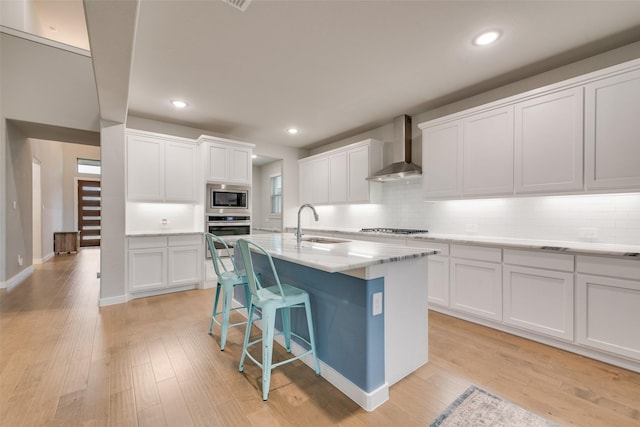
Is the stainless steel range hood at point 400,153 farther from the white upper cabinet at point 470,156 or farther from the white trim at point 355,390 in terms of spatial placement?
the white trim at point 355,390

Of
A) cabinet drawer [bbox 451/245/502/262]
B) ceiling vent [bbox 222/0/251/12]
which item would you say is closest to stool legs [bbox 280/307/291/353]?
cabinet drawer [bbox 451/245/502/262]

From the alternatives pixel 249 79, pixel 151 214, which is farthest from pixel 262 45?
pixel 151 214

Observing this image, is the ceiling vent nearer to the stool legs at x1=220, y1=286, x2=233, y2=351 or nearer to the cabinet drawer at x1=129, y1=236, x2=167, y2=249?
the stool legs at x1=220, y1=286, x2=233, y2=351

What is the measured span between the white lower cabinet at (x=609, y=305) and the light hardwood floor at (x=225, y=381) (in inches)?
7.5

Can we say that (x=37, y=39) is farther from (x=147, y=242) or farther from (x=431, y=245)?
(x=431, y=245)

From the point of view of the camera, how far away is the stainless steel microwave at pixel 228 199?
435 cm

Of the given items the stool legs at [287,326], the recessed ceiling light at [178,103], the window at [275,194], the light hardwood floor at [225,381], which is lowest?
the light hardwood floor at [225,381]

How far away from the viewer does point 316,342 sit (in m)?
2.04

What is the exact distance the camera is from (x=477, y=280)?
2816 millimetres

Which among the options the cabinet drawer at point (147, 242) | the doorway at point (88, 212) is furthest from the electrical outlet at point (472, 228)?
the doorway at point (88, 212)

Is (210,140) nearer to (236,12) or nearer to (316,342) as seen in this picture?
(236,12)

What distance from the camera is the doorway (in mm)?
8695

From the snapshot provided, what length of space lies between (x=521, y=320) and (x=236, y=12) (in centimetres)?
356

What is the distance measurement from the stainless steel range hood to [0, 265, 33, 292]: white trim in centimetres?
567
